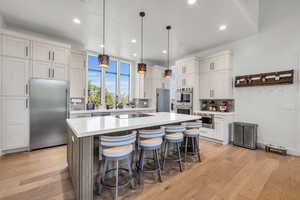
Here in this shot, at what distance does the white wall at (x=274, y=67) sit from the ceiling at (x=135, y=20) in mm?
391

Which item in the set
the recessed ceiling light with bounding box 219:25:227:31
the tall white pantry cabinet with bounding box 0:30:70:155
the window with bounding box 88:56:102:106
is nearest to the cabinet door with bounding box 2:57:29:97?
the tall white pantry cabinet with bounding box 0:30:70:155

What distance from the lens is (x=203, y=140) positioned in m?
4.41

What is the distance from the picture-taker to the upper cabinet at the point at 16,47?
3.04 m

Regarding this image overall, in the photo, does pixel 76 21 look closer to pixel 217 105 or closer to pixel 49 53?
pixel 49 53

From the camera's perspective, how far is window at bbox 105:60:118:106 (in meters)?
5.45

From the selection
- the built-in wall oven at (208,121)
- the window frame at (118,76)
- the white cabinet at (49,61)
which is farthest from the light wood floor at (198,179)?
the window frame at (118,76)

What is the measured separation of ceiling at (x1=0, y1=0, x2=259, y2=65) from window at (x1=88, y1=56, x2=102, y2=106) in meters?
0.76

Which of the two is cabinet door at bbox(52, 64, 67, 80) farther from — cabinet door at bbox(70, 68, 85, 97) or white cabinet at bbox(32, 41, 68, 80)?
cabinet door at bbox(70, 68, 85, 97)

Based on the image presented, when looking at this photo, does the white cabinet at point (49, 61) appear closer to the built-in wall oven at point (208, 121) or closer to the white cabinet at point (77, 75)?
the white cabinet at point (77, 75)

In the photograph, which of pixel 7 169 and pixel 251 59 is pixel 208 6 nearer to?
pixel 251 59

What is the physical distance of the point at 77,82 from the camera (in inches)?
174

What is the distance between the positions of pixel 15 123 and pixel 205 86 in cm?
563

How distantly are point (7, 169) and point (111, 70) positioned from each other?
13.8 ft

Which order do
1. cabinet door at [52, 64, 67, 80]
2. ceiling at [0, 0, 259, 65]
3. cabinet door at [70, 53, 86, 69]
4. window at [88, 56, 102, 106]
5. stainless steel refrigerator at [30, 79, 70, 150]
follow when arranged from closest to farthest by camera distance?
ceiling at [0, 0, 259, 65] < stainless steel refrigerator at [30, 79, 70, 150] < cabinet door at [52, 64, 67, 80] < cabinet door at [70, 53, 86, 69] < window at [88, 56, 102, 106]
